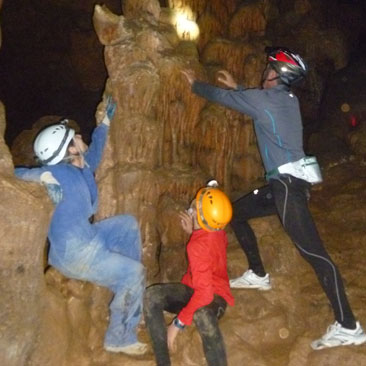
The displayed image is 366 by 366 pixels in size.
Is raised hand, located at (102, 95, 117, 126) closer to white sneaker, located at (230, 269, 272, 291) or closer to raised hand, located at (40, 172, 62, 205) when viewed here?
raised hand, located at (40, 172, 62, 205)

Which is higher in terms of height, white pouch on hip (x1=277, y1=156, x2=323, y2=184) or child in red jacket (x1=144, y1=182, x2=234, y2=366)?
white pouch on hip (x1=277, y1=156, x2=323, y2=184)

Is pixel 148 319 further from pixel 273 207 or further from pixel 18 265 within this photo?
pixel 273 207

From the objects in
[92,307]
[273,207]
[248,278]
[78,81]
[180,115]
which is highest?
[180,115]

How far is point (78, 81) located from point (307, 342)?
10096mm

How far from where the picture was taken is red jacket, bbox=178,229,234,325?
336cm

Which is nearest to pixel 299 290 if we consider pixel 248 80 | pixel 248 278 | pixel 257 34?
pixel 248 278

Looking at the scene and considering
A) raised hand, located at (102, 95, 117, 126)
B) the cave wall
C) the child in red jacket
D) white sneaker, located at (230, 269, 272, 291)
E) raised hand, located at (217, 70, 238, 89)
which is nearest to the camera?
the cave wall

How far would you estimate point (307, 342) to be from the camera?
4.14m

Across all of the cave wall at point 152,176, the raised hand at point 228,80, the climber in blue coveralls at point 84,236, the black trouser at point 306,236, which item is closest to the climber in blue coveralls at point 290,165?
the black trouser at point 306,236

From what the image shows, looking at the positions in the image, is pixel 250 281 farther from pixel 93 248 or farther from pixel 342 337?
pixel 93 248

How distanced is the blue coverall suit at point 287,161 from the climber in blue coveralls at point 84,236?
50.2 inches

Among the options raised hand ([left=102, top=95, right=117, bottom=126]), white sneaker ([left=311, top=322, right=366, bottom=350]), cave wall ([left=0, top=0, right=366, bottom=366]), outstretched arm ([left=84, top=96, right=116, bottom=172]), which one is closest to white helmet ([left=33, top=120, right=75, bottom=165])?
cave wall ([left=0, top=0, right=366, bottom=366])

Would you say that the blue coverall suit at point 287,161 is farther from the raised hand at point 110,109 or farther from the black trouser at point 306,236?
the raised hand at point 110,109

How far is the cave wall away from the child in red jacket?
44 cm
